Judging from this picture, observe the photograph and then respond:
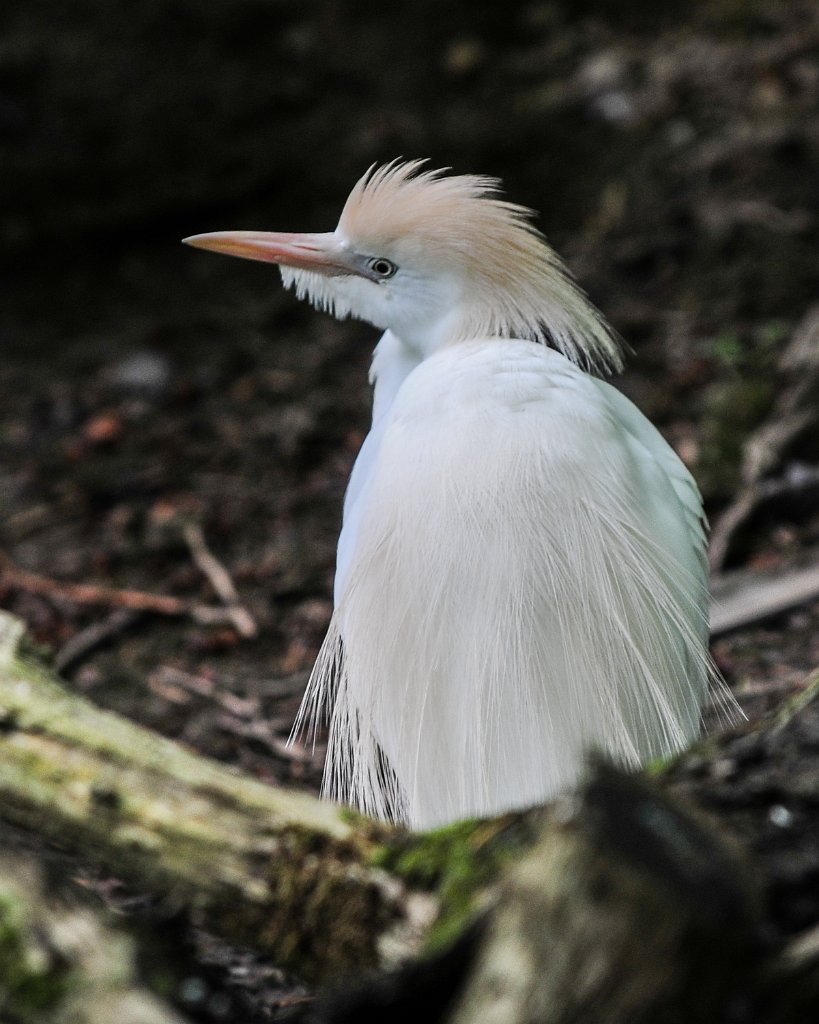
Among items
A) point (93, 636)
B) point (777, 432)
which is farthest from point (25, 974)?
point (777, 432)

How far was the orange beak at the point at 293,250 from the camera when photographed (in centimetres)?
230

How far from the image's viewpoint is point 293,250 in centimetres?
233

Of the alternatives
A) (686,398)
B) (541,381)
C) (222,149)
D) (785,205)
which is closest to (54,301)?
(222,149)

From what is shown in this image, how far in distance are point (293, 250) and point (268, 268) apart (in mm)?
2506

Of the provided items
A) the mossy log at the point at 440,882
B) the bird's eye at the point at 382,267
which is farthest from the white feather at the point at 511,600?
the mossy log at the point at 440,882

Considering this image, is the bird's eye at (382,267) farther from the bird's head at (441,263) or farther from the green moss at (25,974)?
the green moss at (25,974)

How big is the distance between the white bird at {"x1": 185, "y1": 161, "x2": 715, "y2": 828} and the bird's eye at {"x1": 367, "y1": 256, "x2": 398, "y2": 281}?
143 millimetres

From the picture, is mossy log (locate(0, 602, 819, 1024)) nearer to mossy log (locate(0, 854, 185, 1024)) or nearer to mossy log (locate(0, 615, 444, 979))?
mossy log (locate(0, 615, 444, 979))

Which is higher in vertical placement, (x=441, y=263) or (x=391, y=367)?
(x=441, y=263)

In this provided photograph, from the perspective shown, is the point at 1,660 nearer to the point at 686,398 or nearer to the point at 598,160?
the point at 686,398

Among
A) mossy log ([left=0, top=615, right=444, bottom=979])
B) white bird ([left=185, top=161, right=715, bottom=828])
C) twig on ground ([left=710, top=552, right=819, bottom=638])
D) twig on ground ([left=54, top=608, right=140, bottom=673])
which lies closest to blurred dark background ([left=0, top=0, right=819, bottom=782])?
twig on ground ([left=54, top=608, right=140, bottom=673])

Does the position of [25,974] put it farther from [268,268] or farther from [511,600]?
[268,268]

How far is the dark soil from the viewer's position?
3.38 meters

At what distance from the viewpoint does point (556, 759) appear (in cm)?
179
